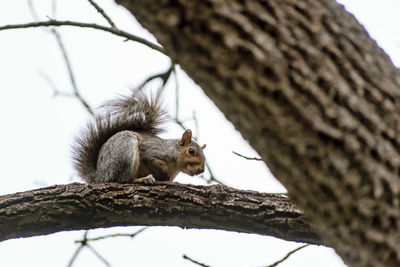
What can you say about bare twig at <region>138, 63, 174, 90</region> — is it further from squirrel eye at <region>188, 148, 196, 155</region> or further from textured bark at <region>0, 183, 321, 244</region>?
squirrel eye at <region>188, 148, 196, 155</region>

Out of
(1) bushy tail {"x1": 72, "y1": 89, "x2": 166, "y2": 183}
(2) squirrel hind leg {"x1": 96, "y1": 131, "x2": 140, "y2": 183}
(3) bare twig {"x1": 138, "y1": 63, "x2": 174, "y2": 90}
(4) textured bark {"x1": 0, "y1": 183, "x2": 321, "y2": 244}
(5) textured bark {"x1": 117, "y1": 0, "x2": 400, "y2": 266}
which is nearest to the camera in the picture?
(5) textured bark {"x1": 117, "y1": 0, "x2": 400, "y2": 266}

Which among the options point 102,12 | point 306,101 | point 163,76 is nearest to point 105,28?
point 102,12

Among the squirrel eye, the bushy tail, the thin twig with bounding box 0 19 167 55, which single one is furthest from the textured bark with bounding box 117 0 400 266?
the squirrel eye

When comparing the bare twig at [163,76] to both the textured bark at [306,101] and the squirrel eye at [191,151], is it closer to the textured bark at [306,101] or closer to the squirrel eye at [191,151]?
the squirrel eye at [191,151]

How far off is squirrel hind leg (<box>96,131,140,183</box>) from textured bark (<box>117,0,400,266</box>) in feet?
8.07

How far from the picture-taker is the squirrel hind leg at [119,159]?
339cm

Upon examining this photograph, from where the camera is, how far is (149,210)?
98.4 inches

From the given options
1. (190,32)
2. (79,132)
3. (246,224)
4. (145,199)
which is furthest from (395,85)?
(79,132)

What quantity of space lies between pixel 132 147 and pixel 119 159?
0.15 m

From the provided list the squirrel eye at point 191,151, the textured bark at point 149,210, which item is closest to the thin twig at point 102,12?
the textured bark at point 149,210

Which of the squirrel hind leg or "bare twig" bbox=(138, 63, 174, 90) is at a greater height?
"bare twig" bbox=(138, 63, 174, 90)

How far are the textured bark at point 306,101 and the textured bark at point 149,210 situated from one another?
1401 millimetres

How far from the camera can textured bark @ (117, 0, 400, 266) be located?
36.0 inches

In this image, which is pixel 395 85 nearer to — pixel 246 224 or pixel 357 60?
pixel 357 60
